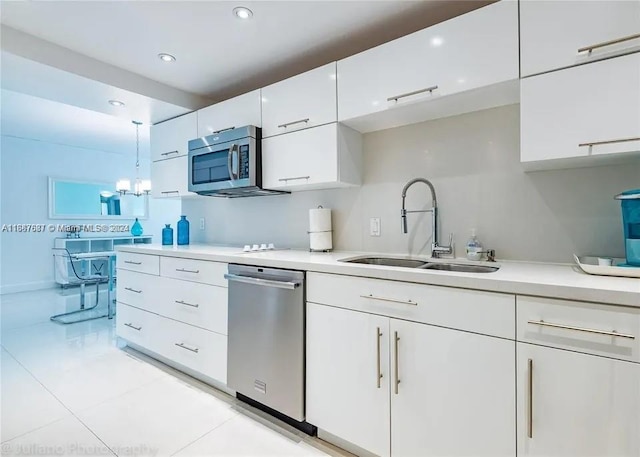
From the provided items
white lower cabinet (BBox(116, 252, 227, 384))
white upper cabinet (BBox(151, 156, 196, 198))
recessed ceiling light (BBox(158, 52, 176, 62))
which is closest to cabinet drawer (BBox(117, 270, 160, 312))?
white lower cabinet (BBox(116, 252, 227, 384))

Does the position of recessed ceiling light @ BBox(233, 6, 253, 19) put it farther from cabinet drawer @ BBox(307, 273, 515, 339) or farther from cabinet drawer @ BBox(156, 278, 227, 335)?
cabinet drawer @ BBox(156, 278, 227, 335)

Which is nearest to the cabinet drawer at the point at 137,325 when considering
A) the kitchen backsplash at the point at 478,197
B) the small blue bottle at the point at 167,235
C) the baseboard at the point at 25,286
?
the small blue bottle at the point at 167,235

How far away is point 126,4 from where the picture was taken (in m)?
1.71

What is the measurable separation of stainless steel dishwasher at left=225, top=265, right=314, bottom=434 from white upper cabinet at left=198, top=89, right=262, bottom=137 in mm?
1142

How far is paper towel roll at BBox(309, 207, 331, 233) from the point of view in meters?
2.23

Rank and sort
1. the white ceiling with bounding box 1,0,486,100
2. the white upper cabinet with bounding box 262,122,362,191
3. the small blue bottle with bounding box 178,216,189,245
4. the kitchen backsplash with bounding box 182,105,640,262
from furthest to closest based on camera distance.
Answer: the small blue bottle with bounding box 178,216,189,245
the white upper cabinet with bounding box 262,122,362,191
the white ceiling with bounding box 1,0,486,100
the kitchen backsplash with bounding box 182,105,640,262

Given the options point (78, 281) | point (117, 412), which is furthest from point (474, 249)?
point (78, 281)

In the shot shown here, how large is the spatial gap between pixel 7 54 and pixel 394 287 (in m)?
2.61

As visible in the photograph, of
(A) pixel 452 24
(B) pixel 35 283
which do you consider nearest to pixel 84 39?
(A) pixel 452 24

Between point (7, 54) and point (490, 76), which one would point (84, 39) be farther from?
point (490, 76)

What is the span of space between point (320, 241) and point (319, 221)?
0.14 metres

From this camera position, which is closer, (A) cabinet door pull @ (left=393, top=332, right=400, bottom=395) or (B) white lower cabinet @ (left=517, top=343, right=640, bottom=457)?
(B) white lower cabinet @ (left=517, top=343, right=640, bottom=457)

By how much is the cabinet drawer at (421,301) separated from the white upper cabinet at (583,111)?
2.24 feet

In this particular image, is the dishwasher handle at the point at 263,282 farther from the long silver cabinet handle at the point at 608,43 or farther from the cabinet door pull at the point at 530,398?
the long silver cabinet handle at the point at 608,43
